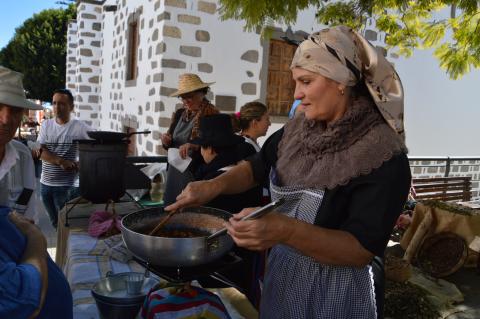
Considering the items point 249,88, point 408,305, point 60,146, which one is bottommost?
point 408,305

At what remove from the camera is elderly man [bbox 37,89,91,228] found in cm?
454

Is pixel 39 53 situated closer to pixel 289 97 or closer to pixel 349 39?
pixel 289 97

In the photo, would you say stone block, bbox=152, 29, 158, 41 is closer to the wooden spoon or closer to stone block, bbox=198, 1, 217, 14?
stone block, bbox=198, 1, 217, 14

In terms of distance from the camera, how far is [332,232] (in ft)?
4.20

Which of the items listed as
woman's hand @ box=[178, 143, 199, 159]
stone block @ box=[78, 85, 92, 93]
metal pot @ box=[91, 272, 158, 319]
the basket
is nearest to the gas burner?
metal pot @ box=[91, 272, 158, 319]

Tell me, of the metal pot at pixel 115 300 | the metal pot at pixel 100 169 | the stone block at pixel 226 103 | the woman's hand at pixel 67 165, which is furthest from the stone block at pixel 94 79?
the metal pot at pixel 115 300

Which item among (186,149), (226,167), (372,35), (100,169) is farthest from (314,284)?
(372,35)

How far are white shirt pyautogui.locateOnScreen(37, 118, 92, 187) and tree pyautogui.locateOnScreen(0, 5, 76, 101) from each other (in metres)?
19.8

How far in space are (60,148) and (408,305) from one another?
13.2 feet

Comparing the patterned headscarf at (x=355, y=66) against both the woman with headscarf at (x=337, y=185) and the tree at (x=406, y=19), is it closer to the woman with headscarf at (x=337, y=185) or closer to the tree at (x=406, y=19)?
the woman with headscarf at (x=337, y=185)

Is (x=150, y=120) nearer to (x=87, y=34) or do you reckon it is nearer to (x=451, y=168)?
(x=87, y=34)

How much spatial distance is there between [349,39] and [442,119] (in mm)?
8482

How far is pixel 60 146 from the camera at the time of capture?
452cm

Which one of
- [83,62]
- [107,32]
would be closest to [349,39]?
[107,32]
